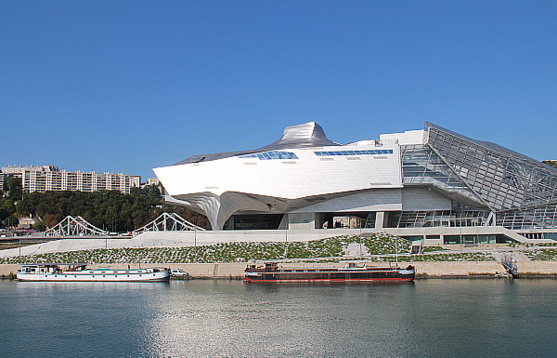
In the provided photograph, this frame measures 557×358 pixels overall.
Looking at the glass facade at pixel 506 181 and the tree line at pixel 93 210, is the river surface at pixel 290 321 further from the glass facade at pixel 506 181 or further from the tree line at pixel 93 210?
the tree line at pixel 93 210

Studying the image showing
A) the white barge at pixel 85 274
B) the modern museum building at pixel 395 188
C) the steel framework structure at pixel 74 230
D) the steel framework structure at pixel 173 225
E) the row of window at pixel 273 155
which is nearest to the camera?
the white barge at pixel 85 274

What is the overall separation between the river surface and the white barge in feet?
24.8

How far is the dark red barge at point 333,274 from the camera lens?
5022cm

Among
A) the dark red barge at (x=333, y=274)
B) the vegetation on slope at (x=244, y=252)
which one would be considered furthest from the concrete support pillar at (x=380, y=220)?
the dark red barge at (x=333, y=274)

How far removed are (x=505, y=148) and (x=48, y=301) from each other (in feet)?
196

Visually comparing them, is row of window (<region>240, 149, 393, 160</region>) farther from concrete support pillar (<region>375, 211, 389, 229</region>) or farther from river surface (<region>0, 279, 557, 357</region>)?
river surface (<region>0, 279, 557, 357</region>)

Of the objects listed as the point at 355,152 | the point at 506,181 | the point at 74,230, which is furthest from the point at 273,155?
the point at 74,230

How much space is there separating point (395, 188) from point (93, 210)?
265ft

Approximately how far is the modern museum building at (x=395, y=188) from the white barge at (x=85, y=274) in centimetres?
1310

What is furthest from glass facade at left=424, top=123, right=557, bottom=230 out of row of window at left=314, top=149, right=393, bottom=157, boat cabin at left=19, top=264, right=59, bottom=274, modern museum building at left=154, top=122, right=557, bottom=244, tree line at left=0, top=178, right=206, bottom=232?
tree line at left=0, top=178, right=206, bottom=232


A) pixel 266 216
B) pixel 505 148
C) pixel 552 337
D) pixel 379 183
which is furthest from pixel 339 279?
pixel 505 148

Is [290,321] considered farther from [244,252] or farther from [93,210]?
[93,210]

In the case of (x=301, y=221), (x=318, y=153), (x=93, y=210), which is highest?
(x=318, y=153)

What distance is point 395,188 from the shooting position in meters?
68.1
